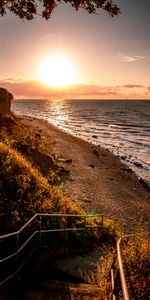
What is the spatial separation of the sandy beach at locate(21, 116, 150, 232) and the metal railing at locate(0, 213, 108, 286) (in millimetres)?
9150

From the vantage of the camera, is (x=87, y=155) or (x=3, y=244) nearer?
(x=3, y=244)

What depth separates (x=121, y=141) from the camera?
219 feet

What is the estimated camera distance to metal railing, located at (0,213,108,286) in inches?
336

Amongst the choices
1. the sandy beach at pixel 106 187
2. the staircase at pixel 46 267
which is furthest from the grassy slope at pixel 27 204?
the sandy beach at pixel 106 187

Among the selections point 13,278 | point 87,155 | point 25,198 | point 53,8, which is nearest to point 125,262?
point 13,278

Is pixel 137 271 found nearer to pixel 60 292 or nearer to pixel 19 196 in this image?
pixel 60 292

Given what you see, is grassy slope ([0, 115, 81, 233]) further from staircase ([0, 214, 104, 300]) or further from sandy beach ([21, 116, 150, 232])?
sandy beach ([21, 116, 150, 232])

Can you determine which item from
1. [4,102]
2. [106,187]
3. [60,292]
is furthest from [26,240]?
[4,102]

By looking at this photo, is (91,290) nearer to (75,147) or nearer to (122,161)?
(122,161)

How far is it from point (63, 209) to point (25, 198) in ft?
6.03

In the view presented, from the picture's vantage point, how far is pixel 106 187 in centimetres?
3152

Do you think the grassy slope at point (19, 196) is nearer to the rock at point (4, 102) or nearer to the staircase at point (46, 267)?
the staircase at point (46, 267)

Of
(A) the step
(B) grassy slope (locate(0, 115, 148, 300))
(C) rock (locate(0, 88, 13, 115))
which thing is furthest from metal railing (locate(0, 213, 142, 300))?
(C) rock (locate(0, 88, 13, 115))

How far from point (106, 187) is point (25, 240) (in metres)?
21.4
